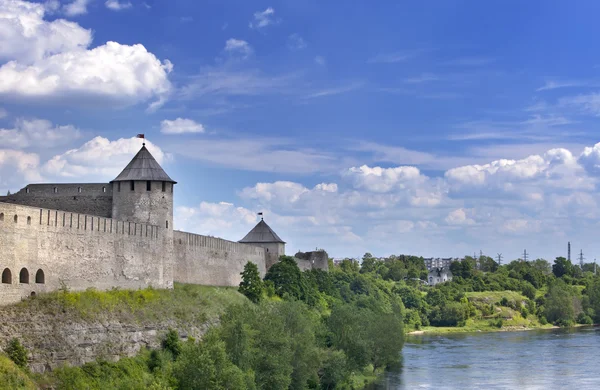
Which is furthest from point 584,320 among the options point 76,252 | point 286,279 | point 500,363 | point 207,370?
point 76,252

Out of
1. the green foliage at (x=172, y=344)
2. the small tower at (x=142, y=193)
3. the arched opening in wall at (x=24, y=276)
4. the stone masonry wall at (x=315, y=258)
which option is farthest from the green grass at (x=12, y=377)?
the stone masonry wall at (x=315, y=258)

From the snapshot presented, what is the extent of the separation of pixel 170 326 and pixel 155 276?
11.6 ft

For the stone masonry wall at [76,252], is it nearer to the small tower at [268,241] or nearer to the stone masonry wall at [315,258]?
the small tower at [268,241]

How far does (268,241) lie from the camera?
197 ft

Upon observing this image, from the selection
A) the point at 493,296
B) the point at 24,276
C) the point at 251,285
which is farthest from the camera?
the point at 493,296

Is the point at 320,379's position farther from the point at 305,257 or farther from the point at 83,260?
the point at 305,257

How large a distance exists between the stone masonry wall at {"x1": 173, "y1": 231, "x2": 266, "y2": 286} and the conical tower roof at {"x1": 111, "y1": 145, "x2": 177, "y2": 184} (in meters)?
4.29

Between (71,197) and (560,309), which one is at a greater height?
(71,197)

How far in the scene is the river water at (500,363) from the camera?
41312 mm

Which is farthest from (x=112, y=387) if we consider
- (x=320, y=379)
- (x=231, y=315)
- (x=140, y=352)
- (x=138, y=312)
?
(x=320, y=379)

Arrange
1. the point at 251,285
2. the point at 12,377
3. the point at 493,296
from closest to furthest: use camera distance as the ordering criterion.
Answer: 1. the point at 12,377
2. the point at 251,285
3. the point at 493,296

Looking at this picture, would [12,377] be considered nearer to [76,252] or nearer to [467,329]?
[76,252]

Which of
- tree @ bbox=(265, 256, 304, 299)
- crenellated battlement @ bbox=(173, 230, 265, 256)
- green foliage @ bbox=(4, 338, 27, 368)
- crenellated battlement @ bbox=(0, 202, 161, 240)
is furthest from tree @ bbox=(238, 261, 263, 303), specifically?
green foliage @ bbox=(4, 338, 27, 368)

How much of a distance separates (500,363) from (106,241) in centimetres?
2811
